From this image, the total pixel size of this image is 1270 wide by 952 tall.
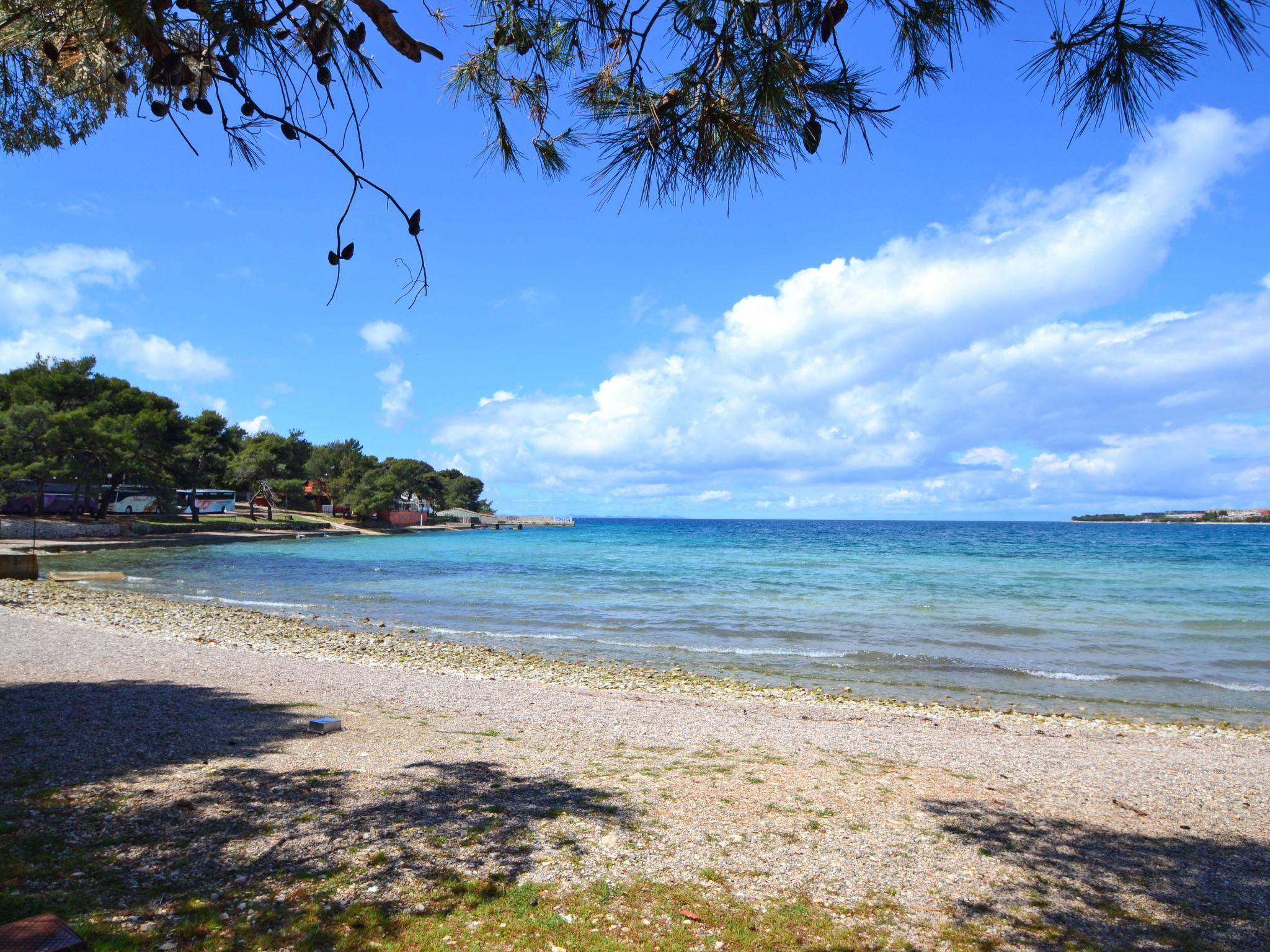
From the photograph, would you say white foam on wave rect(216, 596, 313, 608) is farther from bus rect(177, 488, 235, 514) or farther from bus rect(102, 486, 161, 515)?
bus rect(177, 488, 235, 514)

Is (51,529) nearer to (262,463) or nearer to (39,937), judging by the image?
(262,463)

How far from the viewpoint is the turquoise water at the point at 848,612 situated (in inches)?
484

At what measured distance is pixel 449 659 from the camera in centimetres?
1295

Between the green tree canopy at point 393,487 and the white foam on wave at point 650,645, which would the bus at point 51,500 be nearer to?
the green tree canopy at point 393,487

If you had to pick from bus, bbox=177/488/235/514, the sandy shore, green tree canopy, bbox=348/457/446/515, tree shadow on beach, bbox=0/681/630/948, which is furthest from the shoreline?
green tree canopy, bbox=348/457/446/515

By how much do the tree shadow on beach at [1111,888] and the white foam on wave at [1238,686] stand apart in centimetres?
882

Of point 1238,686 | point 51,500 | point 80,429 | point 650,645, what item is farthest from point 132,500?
point 1238,686

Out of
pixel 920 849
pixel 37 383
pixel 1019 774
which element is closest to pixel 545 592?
pixel 1019 774

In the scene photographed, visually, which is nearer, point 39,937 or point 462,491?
point 39,937

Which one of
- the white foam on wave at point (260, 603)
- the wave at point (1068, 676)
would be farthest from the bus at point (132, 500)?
the wave at point (1068, 676)

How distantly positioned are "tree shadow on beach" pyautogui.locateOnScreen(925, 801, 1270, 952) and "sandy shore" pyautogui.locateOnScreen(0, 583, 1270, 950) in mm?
18

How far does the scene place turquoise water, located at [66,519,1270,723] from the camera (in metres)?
12.3

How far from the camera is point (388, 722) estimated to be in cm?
737

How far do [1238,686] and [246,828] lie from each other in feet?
48.4
